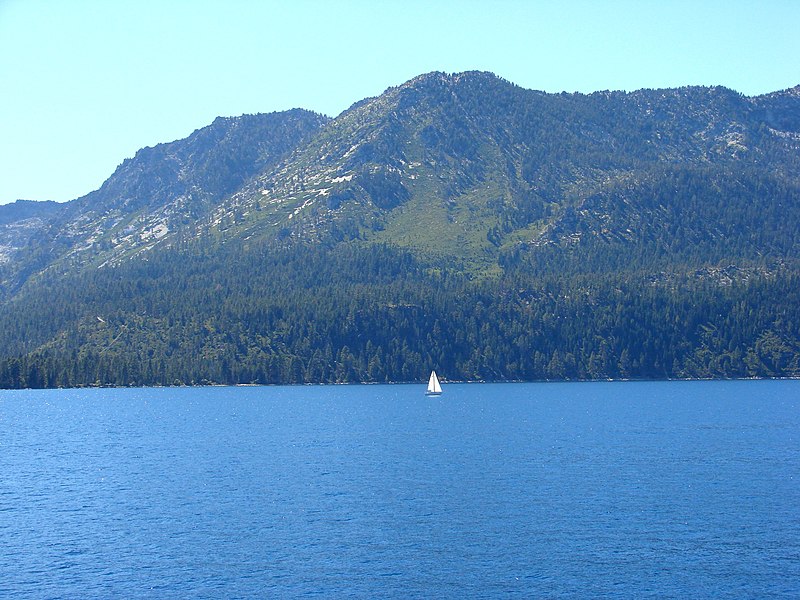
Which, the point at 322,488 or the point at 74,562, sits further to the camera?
the point at 322,488

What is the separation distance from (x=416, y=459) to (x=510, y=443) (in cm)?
2571

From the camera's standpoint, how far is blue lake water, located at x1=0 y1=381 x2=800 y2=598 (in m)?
77.6

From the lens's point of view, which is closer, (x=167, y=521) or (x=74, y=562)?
(x=74, y=562)

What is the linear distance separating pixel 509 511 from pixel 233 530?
94.3ft

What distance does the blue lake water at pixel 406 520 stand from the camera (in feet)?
255

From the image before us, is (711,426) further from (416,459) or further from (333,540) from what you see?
(333,540)

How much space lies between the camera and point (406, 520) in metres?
99.2

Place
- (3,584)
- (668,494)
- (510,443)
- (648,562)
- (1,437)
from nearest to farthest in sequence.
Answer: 1. (3,584)
2. (648,562)
3. (668,494)
4. (510,443)
5. (1,437)

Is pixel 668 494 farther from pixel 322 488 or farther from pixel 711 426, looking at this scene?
pixel 711 426

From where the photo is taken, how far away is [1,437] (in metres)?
185

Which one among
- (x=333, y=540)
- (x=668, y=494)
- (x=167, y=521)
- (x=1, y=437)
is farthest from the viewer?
(x=1, y=437)

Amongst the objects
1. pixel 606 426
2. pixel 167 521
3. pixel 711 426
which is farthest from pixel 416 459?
pixel 711 426

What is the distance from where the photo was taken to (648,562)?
82.3 meters

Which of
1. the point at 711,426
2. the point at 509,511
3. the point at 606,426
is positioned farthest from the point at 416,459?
the point at 711,426
